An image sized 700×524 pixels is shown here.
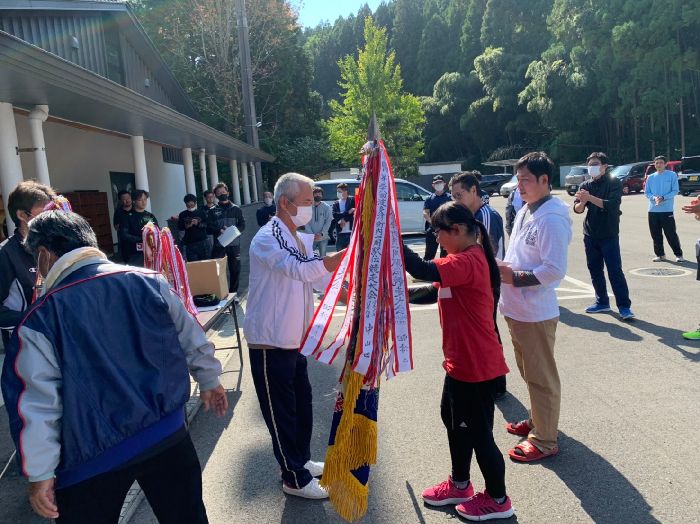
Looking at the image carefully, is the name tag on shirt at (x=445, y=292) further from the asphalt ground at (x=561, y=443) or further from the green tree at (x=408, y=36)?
the green tree at (x=408, y=36)

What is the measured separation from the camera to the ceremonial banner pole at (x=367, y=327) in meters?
2.60

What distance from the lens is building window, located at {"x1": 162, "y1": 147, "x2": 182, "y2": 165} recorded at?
17.8 meters

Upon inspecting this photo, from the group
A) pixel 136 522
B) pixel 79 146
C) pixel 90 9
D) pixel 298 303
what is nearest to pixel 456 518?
pixel 298 303

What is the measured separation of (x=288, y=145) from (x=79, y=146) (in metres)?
24.7

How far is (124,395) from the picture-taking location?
1.94m

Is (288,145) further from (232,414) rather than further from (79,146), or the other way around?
(232,414)

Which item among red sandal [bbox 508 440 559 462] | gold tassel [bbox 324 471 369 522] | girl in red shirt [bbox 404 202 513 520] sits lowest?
red sandal [bbox 508 440 559 462]

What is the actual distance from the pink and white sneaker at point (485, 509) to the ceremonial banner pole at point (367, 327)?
621mm

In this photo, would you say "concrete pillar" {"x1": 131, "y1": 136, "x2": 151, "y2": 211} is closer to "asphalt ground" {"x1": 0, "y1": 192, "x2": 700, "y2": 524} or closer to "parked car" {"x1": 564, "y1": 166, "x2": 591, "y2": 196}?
"asphalt ground" {"x1": 0, "y1": 192, "x2": 700, "y2": 524}

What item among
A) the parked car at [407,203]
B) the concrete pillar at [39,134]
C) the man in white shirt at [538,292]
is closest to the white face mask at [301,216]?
the man in white shirt at [538,292]

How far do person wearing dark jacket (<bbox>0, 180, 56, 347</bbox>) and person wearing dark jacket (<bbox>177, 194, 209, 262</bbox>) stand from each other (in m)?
5.56

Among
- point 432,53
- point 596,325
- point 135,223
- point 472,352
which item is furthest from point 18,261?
point 432,53

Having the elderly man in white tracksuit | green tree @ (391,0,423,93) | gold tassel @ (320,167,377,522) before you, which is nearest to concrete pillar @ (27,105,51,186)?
the elderly man in white tracksuit

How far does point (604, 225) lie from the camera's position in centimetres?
647
